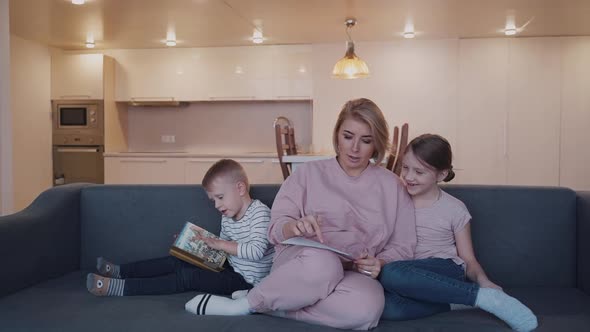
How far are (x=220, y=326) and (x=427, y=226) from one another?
0.84 metres

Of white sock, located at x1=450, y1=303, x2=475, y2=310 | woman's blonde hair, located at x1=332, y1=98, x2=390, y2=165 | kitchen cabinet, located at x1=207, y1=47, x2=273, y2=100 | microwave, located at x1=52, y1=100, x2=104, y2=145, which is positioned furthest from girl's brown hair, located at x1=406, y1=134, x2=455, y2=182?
microwave, located at x1=52, y1=100, x2=104, y2=145

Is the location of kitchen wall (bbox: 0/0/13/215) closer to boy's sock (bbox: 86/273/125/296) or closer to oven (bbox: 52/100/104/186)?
boy's sock (bbox: 86/273/125/296)

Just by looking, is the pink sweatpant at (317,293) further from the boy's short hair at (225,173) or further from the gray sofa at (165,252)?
the boy's short hair at (225,173)

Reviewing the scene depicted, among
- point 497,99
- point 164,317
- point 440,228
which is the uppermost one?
point 497,99

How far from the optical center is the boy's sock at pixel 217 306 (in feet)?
5.26

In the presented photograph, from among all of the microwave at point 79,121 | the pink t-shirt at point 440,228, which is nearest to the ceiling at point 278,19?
the microwave at point 79,121

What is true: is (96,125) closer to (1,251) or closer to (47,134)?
(47,134)

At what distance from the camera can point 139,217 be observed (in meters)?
2.19

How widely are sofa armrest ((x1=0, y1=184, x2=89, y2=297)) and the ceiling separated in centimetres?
260

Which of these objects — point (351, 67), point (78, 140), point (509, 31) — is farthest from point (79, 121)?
point (509, 31)

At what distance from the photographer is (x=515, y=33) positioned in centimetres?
542

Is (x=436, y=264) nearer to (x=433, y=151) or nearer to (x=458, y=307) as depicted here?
(x=458, y=307)

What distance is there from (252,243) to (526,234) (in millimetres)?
1086

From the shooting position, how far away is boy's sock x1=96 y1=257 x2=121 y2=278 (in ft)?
6.62
